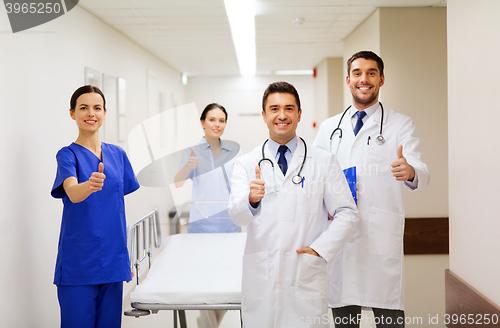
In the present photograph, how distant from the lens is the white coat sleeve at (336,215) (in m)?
1.57

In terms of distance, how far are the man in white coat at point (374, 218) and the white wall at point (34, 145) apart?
145 cm

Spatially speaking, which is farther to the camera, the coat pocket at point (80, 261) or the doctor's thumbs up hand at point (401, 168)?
the coat pocket at point (80, 261)

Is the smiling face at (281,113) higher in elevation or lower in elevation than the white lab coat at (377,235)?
higher

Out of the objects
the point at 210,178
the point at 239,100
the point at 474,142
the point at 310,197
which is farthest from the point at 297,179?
the point at 239,100

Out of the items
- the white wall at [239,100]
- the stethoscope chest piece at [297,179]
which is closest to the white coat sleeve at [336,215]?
the stethoscope chest piece at [297,179]

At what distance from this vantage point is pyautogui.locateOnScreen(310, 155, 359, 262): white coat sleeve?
157 cm

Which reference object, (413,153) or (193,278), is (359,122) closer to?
(413,153)

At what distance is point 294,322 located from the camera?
1.58 metres

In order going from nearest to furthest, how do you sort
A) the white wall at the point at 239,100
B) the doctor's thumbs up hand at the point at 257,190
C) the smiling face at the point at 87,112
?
the doctor's thumbs up hand at the point at 257,190
the smiling face at the point at 87,112
the white wall at the point at 239,100

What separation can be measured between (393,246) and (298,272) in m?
0.53

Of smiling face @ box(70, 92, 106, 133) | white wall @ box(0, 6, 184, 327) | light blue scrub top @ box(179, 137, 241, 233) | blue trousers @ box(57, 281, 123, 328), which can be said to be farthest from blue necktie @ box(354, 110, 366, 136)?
white wall @ box(0, 6, 184, 327)

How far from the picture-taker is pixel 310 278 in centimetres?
158

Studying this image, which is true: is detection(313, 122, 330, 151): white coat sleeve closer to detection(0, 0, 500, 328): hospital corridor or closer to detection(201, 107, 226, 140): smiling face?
detection(0, 0, 500, 328): hospital corridor

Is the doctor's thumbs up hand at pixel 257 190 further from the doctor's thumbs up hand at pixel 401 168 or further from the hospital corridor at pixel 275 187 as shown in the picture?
the doctor's thumbs up hand at pixel 401 168
